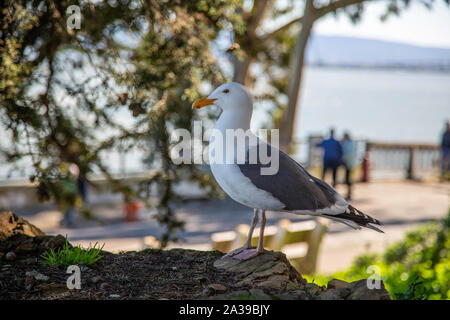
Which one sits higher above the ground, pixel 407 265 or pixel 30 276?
pixel 30 276

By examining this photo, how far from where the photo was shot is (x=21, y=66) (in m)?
4.16

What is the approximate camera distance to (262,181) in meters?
3.04

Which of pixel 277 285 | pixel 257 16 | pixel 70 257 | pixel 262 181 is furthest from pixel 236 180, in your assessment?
pixel 257 16

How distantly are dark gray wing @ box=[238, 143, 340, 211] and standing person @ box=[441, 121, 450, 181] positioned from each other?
1332 centimetres

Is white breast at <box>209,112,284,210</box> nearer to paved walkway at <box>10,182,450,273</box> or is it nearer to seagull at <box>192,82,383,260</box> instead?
seagull at <box>192,82,383,260</box>

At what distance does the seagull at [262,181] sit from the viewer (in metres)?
3.02

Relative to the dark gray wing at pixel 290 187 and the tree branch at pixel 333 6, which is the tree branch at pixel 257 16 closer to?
the tree branch at pixel 333 6

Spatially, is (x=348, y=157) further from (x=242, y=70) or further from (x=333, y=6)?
(x=242, y=70)

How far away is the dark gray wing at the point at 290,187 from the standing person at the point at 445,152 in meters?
13.3

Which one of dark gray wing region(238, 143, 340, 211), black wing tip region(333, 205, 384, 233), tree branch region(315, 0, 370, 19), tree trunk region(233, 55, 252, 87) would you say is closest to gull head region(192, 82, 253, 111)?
dark gray wing region(238, 143, 340, 211)
